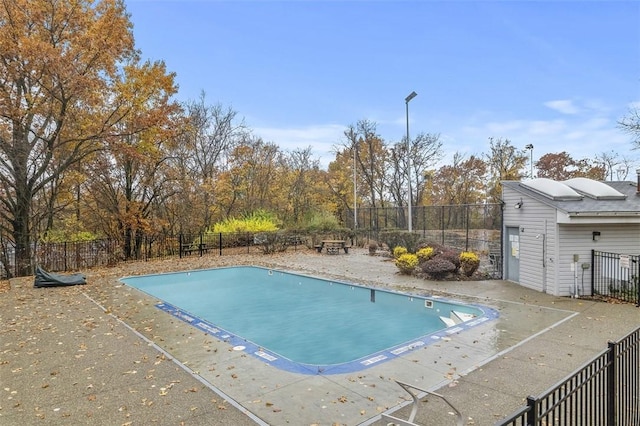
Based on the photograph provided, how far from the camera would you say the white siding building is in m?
8.27

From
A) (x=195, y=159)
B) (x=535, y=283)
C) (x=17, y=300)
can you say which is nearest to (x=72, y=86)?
(x=17, y=300)

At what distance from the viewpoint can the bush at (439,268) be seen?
35.1 feet

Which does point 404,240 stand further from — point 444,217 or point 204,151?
point 204,151

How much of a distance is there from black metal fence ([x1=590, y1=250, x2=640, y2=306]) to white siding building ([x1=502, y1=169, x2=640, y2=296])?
0.50ft

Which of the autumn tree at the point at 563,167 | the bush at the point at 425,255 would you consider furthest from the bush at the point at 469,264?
the autumn tree at the point at 563,167

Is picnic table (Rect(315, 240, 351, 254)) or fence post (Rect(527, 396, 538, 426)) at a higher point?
fence post (Rect(527, 396, 538, 426))

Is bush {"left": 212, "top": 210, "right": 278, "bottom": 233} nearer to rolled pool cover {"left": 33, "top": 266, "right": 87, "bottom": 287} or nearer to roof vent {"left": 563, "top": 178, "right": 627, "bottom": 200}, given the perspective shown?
rolled pool cover {"left": 33, "top": 266, "right": 87, "bottom": 287}

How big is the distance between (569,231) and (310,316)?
21.1ft

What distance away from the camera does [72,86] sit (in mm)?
12344

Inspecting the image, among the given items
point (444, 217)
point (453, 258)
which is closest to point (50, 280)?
point (453, 258)

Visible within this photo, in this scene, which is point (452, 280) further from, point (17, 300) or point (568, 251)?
point (17, 300)

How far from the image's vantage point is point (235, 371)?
4.49 meters

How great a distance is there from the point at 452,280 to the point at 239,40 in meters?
11.4

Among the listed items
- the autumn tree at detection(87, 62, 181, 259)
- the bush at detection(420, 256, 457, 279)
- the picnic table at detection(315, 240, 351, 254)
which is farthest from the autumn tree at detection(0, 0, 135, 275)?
the bush at detection(420, 256, 457, 279)
